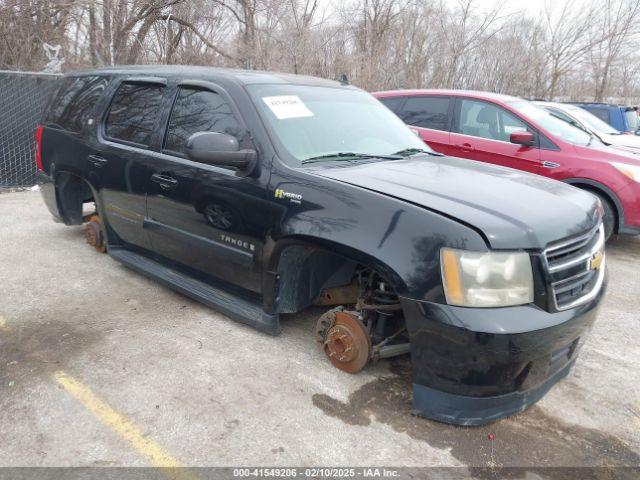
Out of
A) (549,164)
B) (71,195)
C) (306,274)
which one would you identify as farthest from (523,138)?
(71,195)

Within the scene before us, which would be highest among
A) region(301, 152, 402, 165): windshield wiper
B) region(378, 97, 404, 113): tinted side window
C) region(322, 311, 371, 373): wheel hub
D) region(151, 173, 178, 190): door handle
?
region(378, 97, 404, 113): tinted side window

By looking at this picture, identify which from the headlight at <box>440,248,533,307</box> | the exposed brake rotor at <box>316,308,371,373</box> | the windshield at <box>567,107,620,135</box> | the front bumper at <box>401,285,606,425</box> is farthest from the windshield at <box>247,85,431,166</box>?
the windshield at <box>567,107,620,135</box>

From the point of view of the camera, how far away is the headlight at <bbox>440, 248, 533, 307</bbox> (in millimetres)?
2377

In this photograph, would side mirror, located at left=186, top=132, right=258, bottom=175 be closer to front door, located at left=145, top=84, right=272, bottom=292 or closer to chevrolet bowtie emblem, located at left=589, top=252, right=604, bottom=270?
front door, located at left=145, top=84, right=272, bottom=292

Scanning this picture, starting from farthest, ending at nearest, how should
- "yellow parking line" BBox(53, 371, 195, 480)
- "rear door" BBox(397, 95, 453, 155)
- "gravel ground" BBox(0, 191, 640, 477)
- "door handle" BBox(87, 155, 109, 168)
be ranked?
"rear door" BBox(397, 95, 453, 155) → "door handle" BBox(87, 155, 109, 168) → "gravel ground" BBox(0, 191, 640, 477) → "yellow parking line" BBox(53, 371, 195, 480)

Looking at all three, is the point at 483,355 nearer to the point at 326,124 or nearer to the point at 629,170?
the point at 326,124

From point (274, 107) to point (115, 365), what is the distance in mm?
1877

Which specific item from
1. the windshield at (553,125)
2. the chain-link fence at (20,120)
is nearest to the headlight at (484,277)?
the windshield at (553,125)

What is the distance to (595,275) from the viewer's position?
2842 mm

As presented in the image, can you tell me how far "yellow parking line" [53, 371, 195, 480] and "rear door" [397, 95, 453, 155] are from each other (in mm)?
5133

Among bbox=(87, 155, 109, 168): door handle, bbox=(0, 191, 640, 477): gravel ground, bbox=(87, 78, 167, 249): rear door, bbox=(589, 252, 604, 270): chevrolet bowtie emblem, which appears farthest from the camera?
bbox=(87, 155, 109, 168): door handle

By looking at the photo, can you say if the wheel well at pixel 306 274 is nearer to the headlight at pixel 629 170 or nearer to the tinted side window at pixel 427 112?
the headlight at pixel 629 170

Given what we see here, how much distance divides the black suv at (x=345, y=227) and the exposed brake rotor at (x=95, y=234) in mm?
585

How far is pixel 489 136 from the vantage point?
6.55m
